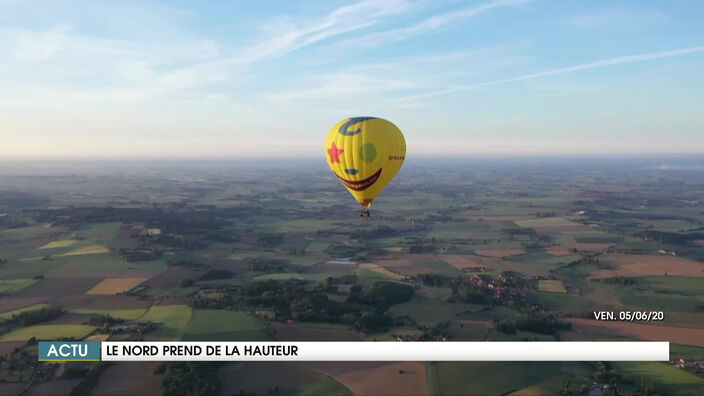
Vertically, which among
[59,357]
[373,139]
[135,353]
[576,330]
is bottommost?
[576,330]

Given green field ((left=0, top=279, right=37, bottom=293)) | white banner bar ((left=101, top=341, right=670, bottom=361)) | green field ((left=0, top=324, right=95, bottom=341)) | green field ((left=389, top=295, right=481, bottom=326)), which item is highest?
white banner bar ((left=101, top=341, right=670, bottom=361))

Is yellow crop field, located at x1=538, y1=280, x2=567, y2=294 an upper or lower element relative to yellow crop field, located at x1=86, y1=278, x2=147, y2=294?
lower

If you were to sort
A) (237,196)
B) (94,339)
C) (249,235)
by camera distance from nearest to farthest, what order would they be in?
(94,339) → (249,235) → (237,196)

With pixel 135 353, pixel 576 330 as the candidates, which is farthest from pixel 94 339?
pixel 576 330

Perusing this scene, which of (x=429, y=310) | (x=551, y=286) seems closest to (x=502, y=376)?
(x=429, y=310)

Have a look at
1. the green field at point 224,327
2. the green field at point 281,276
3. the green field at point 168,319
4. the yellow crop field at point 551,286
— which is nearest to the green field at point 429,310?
the yellow crop field at point 551,286

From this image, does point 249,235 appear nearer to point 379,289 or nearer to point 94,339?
point 379,289

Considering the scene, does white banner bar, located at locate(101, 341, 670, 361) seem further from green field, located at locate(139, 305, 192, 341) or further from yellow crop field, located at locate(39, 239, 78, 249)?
yellow crop field, located at locate(39, 239, 78, 249)

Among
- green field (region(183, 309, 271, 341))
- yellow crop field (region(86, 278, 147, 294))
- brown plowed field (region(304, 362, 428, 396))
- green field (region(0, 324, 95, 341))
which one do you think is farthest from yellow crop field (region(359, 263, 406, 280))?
green field (region(0, 324, 95, 341))
